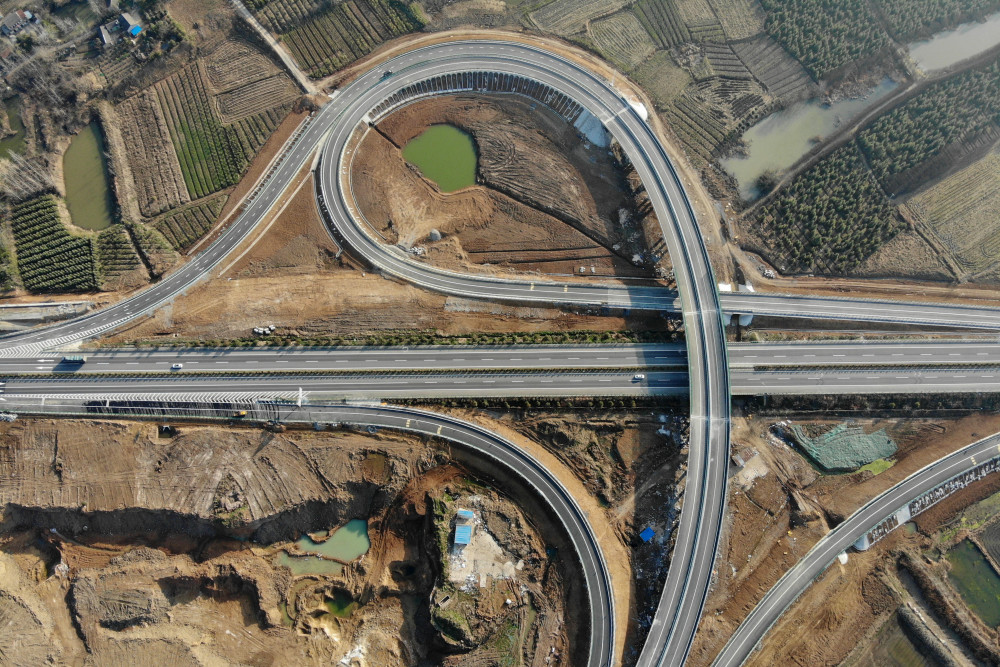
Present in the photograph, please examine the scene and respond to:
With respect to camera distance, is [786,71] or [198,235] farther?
[786,71]

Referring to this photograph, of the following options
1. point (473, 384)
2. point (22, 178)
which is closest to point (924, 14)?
point (473, 384)

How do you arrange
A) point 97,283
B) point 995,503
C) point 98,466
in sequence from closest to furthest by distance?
point 98,466 < point 995,503 < point 97,283

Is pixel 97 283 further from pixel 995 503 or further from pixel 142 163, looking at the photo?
pixel 995 503

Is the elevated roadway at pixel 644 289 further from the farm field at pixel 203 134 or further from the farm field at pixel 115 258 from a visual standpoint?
the farm field at pixel 115 258

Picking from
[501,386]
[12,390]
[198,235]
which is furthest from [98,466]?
[501,386]

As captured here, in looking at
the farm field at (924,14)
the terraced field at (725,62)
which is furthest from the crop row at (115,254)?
the farm field at (924,14)

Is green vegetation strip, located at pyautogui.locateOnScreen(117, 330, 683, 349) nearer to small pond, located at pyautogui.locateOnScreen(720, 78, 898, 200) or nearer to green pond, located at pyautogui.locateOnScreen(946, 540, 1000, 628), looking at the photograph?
small pond, located at pyautogui.locateOnScreen(720, 78, 898, 200)

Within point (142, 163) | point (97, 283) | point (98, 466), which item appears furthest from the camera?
point (142, 163)
